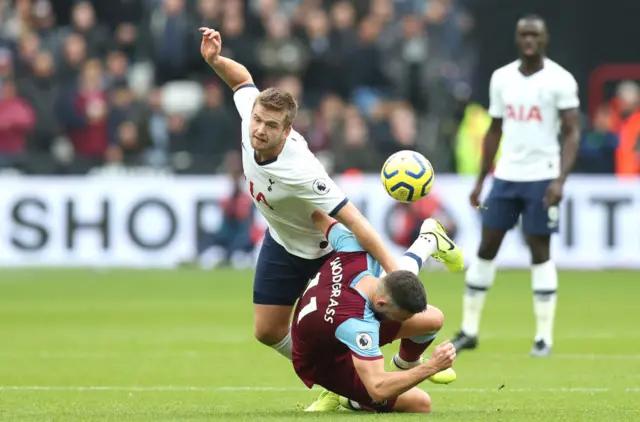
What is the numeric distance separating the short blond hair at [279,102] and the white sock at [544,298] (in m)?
3.89

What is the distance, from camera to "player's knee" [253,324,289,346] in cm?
945

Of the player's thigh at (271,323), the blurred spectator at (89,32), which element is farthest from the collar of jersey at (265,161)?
the blurred spectator at (89,32)

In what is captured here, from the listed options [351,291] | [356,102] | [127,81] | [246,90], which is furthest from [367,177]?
[351,291]

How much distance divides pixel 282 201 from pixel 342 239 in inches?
17.6

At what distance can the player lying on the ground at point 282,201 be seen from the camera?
8336mm

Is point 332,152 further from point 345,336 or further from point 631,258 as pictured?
point 345,336

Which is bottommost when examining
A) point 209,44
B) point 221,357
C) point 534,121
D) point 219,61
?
point 221,357

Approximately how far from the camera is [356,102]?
2366 centimetres

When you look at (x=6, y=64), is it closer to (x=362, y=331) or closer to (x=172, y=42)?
(x=172, y=42)

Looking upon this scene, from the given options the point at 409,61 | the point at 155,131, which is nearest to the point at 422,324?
the point at 155,131

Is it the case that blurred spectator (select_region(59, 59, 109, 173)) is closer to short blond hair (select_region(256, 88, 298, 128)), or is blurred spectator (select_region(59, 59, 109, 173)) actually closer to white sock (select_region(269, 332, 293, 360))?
white sock (select_region(269, 332, 293, 360))

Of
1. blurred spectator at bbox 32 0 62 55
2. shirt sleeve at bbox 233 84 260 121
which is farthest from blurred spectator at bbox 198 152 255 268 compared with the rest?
shirt sleeve at bbox 233 84 260 121

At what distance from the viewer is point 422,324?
8.42 metres

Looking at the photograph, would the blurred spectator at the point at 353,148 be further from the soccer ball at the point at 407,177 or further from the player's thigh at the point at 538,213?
the soccer ball at the point at 407,177
